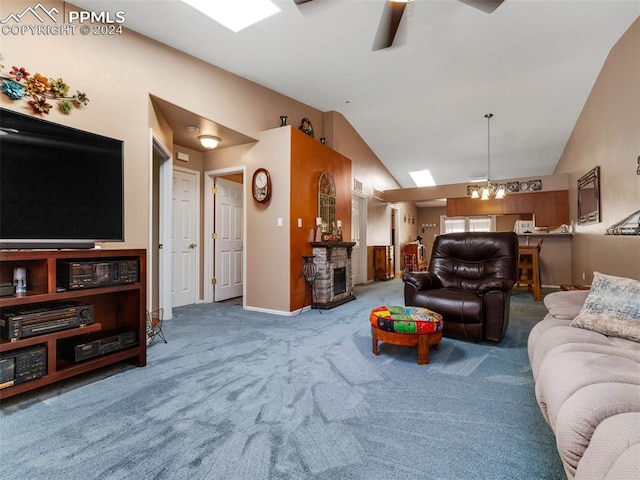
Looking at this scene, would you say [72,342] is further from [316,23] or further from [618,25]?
[618,25]

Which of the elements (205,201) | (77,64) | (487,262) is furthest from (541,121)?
(77,64)

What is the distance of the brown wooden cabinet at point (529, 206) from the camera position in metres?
→ 6.66

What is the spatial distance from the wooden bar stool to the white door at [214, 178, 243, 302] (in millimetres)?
4533

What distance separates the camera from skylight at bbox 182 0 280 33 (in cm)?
275

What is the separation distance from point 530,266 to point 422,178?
4729mm

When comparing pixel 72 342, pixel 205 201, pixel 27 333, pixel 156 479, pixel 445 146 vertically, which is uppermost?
pixel 445 146

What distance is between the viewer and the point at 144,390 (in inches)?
77.3

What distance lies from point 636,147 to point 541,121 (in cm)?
315

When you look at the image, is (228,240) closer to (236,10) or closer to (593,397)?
(236,10)

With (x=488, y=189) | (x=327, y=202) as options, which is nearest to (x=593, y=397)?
(x=327, y=202)

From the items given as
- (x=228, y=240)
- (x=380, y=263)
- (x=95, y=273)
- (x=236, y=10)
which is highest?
(x=236, y=10)

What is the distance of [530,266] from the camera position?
512cm

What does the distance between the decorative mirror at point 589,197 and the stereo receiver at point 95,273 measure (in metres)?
5.24

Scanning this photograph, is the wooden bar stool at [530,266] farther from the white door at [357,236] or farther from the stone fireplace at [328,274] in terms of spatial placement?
the white door at [357,236]
